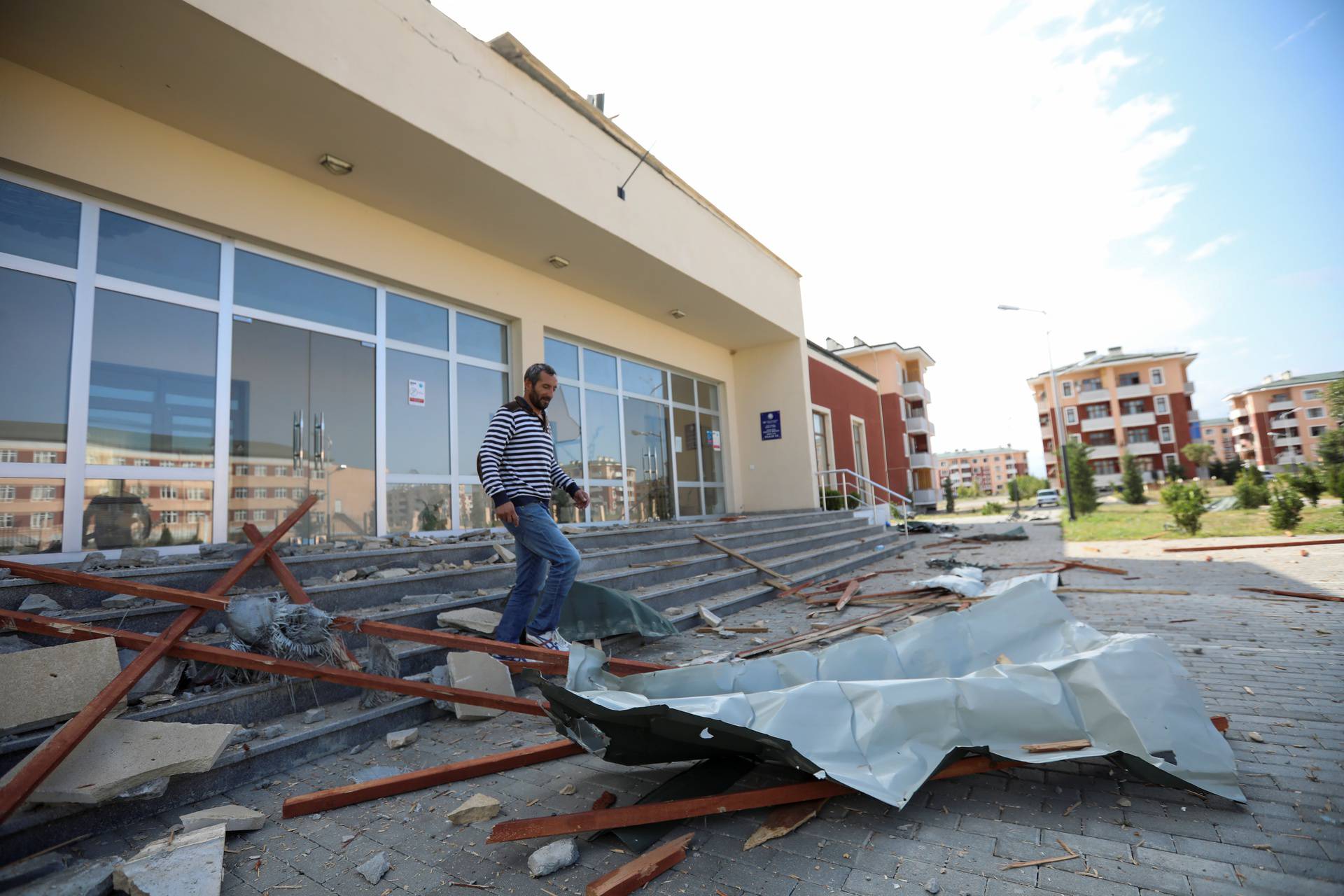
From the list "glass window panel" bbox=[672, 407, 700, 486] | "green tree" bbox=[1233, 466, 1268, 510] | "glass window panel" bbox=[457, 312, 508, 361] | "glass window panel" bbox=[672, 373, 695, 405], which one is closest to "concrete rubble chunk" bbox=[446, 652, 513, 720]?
"glass window panel" bbox=[457, 312, 508, 361]

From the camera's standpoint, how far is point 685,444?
12562 mm

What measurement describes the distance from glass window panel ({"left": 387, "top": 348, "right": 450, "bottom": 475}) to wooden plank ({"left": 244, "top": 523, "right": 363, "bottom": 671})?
247 cm

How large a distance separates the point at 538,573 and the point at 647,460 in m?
7.38

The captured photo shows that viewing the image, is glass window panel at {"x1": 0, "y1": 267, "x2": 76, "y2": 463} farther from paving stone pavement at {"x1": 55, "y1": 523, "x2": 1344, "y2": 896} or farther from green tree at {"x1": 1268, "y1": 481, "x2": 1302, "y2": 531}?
green tree at {"x1": 1268, "y1": 481, "x2": 1302, "y2": 531}

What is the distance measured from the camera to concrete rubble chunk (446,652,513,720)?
3520 mm

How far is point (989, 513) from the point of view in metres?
31.1

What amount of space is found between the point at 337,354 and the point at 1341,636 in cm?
919

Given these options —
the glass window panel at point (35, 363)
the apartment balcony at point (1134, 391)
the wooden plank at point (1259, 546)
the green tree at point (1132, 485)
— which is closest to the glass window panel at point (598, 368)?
the glass window panel at point (35, 363)

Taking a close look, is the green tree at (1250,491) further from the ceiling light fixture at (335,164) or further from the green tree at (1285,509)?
the ceiling light fixture at (335,164)

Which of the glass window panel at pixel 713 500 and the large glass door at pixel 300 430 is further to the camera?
the glass window panel at pixel 713 500

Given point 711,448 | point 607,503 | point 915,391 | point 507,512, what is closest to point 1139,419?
point 915,391

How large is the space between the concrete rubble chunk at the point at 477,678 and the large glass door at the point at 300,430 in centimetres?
297

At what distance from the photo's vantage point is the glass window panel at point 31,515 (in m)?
4.40

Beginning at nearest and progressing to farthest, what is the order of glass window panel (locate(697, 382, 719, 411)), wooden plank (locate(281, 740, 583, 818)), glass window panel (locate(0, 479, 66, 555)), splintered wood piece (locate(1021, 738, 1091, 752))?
splintered wood piece (locate(1021, 738, 1091, 752))
wooden plank (locate(281, 740, 583, 818))
glass window panel (locate(0, 479, 66, 555))
glass window panel (locate(697, 382, 719, 411))
